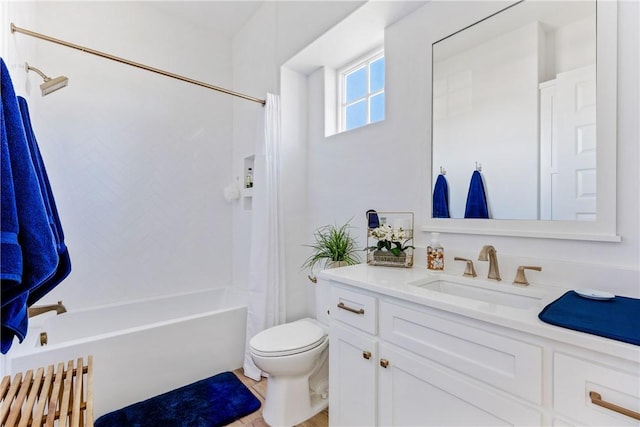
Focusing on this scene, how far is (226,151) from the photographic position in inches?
120

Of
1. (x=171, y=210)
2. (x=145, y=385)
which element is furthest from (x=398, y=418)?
(x=171, y=210)

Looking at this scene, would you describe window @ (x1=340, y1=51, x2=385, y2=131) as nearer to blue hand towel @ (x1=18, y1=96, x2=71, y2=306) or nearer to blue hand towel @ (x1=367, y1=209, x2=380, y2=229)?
blue hand towel @ (x1=367, y1=209, x2=380, y2=229)

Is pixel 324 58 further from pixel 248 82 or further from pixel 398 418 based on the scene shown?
pixel 398 418

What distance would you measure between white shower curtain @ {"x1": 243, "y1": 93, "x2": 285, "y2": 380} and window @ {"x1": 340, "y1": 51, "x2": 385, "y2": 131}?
54cm

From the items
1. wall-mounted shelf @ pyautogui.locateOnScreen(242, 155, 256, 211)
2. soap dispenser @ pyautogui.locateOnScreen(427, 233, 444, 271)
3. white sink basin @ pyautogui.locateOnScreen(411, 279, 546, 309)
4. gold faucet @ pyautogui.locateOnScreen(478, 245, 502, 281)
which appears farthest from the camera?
wall-mounted shelf @ pyautogui.locateOnScreen(242, 155, 256, 211)

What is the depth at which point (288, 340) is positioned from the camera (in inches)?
65.3

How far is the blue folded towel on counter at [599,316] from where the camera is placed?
686 millimetres

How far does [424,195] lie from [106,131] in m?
2.59

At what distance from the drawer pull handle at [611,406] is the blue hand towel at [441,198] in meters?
0.91

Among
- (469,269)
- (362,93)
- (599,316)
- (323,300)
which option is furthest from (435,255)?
(362,93)

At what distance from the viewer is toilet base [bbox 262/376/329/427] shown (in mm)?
1609

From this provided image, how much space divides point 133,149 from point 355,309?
7.93 ft

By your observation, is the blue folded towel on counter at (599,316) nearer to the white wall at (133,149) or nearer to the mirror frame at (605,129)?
the mirror frame at (605,129)

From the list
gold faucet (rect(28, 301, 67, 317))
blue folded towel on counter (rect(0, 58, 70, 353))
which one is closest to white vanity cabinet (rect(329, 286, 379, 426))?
blue folded towel on counter (rect(0, 58, 70, 353))
